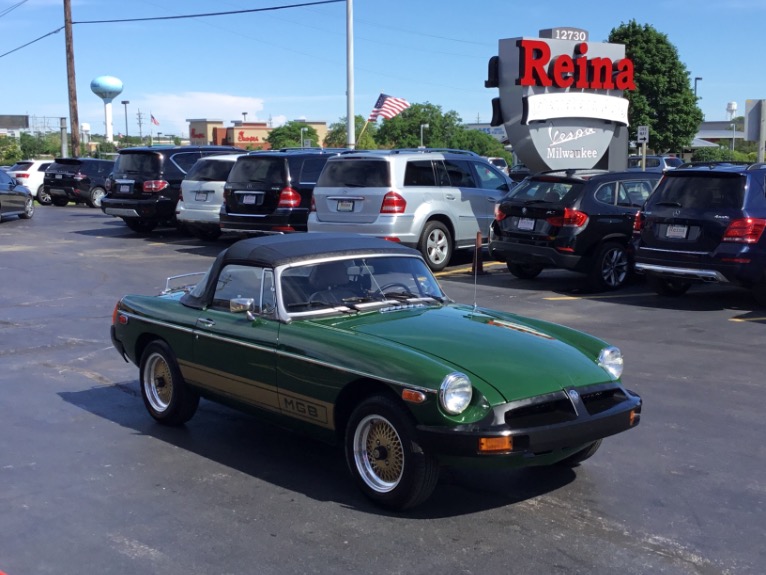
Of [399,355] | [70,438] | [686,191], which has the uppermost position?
[686,191]

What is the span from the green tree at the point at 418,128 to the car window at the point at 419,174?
68486 millimetres

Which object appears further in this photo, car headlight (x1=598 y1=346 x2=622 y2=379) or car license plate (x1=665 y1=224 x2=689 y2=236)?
car license plate (x1=665 y1=224 x2=689 y2=236)

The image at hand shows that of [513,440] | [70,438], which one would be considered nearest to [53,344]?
[70,438]

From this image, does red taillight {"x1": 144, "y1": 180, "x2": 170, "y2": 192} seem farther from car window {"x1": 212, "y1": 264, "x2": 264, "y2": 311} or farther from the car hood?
the car hood

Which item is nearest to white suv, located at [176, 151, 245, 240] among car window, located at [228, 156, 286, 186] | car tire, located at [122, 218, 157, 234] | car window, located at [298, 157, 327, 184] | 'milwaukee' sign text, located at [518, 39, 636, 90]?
car window, located at [228, 156, 286, 186]

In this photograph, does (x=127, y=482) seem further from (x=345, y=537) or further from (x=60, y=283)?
(x=60, y=283)

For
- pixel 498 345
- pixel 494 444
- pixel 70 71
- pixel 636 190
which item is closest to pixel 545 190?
pixel 636 190

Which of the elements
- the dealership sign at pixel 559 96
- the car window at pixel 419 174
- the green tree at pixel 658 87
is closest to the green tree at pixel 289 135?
the green tree at pixel 658 87

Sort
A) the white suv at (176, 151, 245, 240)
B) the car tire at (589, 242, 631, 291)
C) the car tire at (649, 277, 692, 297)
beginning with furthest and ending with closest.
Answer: the white suv at (176, 151, 245, 240) < the car tire at (589, 242, 631, 291) < the car tire at (649, 277, 692, 297)

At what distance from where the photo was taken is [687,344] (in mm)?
9453

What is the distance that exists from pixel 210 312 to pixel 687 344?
5.33 meters

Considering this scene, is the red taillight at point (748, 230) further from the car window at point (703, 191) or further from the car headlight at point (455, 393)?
the car headlight at point (455, 393)

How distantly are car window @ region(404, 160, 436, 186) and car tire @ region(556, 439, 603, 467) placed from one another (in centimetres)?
928

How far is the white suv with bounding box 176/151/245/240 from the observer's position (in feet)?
60.4
